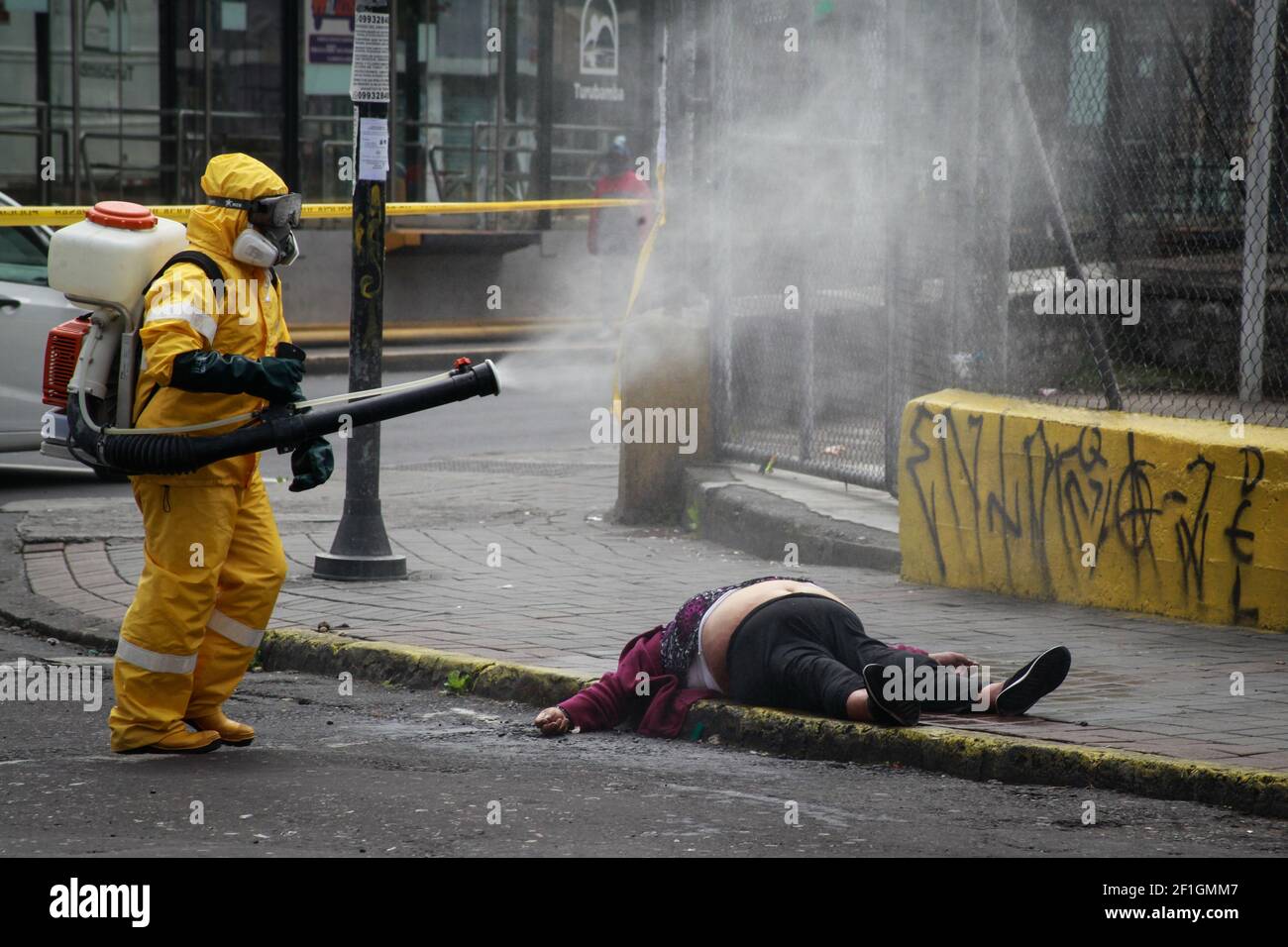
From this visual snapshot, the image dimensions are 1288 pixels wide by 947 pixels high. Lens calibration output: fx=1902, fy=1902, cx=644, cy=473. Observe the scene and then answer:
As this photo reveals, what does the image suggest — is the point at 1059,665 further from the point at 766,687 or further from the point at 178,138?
the point at 178,138

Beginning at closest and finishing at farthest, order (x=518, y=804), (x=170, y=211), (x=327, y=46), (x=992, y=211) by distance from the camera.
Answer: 1. (x=518, y=804)
2. (x=992, y=211)
3. (x=170, y=211)
4. (x=327, y=46)

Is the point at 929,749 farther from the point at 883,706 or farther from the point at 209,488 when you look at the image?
the point at 209,488

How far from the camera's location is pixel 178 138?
18.0 meters

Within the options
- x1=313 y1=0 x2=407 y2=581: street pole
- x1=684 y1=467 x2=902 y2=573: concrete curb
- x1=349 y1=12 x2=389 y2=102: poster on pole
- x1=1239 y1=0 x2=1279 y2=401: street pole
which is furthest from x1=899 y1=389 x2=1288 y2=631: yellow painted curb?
x1=349 y1=12 x2=389 y2=102: poster on pole

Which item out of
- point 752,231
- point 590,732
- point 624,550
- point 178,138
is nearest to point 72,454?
point 590,732

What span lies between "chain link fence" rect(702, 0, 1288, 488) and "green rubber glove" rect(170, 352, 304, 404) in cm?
334

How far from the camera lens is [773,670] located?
17.7 ft

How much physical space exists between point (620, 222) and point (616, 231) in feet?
0.36

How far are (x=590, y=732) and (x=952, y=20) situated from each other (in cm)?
393

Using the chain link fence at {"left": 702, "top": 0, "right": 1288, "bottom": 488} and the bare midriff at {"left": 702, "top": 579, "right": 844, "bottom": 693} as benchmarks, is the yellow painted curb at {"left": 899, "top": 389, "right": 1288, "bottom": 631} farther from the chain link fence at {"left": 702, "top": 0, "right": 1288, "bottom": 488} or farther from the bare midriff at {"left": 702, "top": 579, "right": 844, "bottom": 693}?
the bare midriff at {"left": 702, "top": 579, "right": 844, "bottom": 693}

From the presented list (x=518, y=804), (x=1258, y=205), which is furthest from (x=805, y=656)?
(x=1258, y=205)

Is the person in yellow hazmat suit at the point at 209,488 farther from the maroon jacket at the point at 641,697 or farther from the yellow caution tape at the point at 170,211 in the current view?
the yellow caution tape at the point at 170,211

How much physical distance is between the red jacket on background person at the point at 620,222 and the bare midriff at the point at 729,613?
A: 14.3 m

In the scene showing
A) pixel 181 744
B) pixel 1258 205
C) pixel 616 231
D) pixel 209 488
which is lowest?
pixel 181 744
